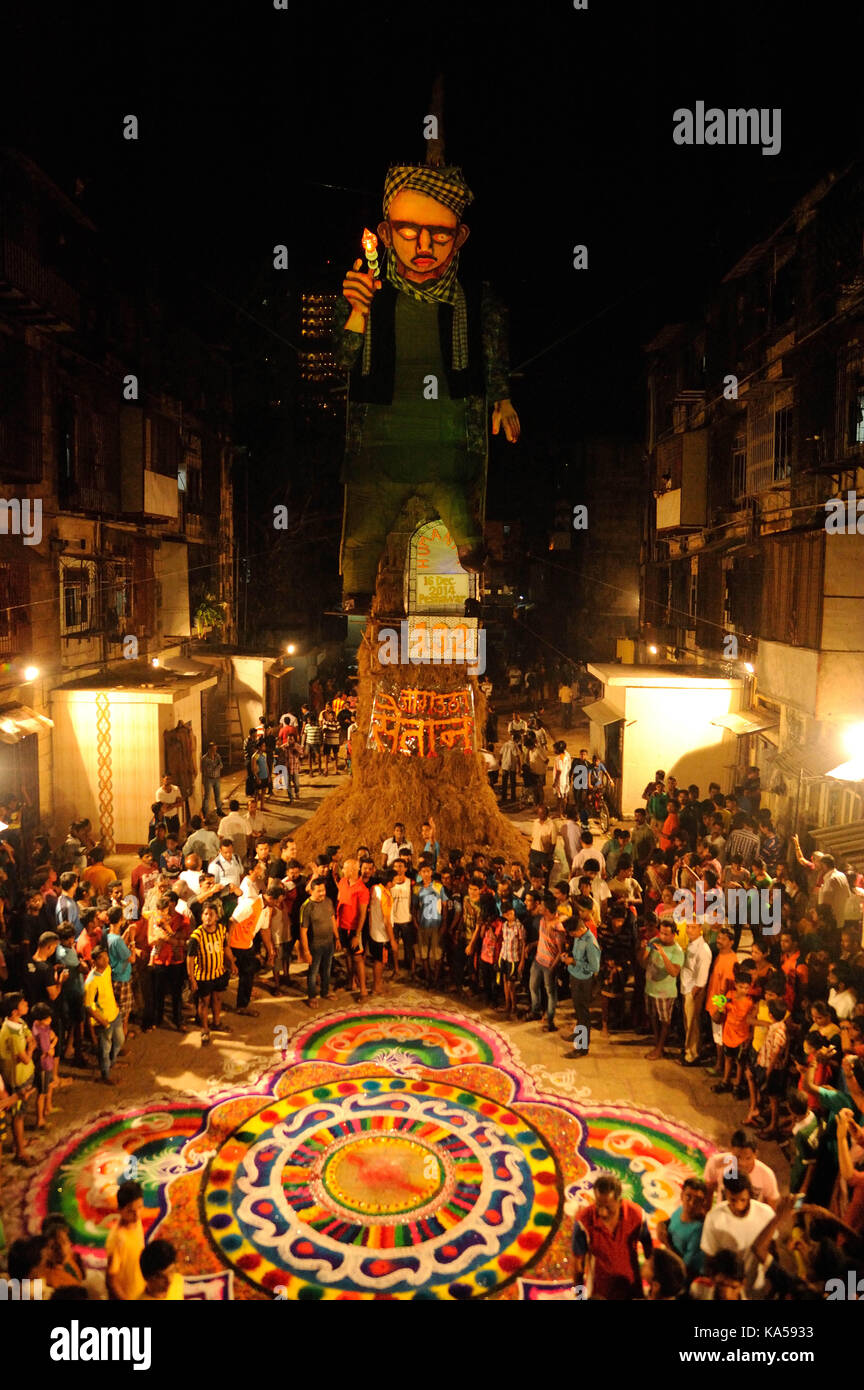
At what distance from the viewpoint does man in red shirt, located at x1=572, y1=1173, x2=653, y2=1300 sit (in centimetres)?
529

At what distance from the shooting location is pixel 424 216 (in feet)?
37.4

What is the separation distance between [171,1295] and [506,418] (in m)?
11.6

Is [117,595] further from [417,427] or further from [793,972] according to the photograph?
[793,972]

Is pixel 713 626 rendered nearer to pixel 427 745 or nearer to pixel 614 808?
pixel 614 808

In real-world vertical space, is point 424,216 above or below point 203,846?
above

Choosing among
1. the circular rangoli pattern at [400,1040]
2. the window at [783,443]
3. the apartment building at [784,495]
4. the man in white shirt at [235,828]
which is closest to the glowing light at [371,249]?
the apartment building at [784,495]

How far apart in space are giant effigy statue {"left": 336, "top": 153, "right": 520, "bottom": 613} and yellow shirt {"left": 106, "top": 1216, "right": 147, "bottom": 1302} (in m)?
8.89

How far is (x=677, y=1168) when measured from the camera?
747cm

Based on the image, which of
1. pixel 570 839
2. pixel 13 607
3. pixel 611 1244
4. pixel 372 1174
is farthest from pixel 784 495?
pixel 611 1244

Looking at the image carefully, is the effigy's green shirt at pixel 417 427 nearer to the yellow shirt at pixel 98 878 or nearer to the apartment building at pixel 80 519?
the yellow shirt at pixel 98 878

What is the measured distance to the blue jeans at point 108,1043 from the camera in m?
8.74

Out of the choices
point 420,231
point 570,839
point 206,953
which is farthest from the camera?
point 570,839

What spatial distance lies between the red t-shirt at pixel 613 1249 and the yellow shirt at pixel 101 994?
17.0ft

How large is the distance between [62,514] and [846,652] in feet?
50.5
